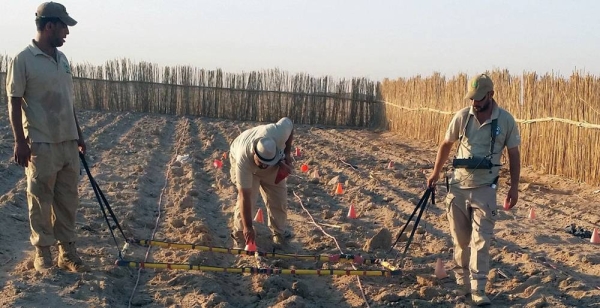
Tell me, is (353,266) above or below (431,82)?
below

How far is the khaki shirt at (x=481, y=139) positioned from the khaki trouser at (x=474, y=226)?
0.08m

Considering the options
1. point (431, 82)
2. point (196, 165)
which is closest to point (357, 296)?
point (196, 165)

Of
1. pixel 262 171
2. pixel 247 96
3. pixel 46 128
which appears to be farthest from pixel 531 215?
pixel 247 96

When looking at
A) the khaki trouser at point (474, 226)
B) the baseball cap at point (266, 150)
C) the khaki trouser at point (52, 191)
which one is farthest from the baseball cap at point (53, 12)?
the khaki trouser at point (474, 226)

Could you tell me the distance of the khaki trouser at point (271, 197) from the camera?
5.94m

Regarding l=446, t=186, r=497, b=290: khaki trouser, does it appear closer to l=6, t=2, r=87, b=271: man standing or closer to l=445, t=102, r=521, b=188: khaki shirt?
l=445, t=102, r=521, b=188: khaki shirt

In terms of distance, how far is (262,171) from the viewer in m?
5.87

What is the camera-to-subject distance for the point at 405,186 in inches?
372

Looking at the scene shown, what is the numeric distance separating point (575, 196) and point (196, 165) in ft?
19.6

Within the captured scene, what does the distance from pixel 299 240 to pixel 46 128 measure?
2.76 m

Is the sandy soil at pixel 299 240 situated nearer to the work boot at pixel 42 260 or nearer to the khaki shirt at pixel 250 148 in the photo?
the work boot at pixel 42 260

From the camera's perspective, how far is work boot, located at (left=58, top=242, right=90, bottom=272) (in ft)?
16.1

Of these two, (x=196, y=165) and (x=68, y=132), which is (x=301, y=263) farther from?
(x=196, y=165)

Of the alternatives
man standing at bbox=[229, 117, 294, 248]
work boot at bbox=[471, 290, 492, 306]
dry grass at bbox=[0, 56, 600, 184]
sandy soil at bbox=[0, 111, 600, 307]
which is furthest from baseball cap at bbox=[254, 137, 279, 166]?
dry grass at bbox=[0, 56, 600, 184]
